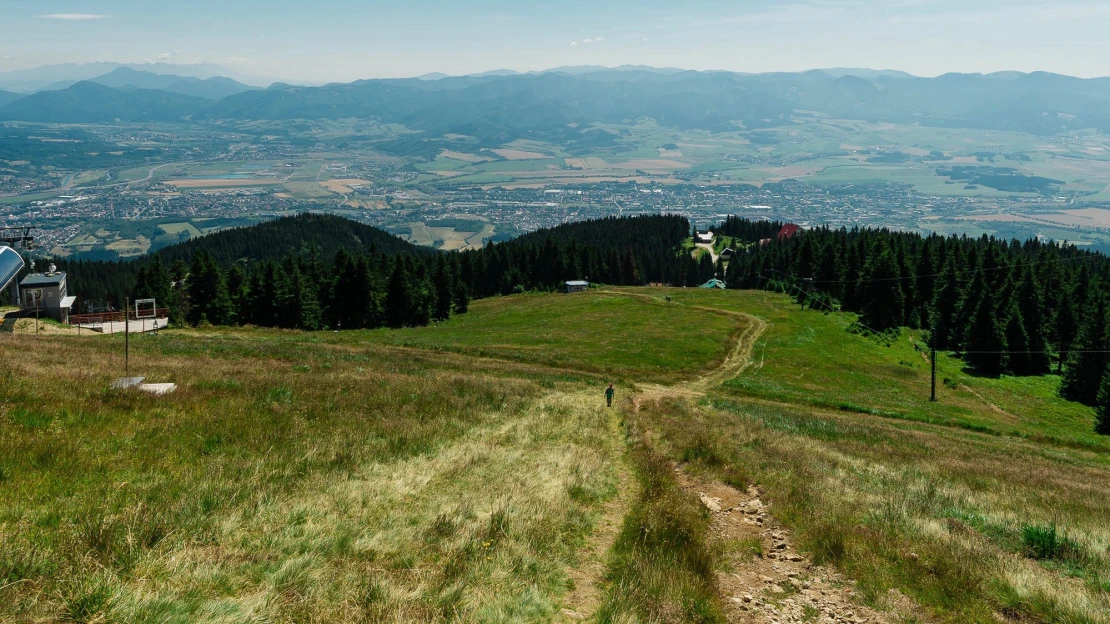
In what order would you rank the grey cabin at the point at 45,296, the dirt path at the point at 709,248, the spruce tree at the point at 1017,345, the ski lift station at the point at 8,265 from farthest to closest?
the dirt path at the point at 709,248
the spruce tree at the point at 1017,345
the grey cabin at the point at 45,296
the ski lift station at the point at 8,265

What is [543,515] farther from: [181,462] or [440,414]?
[440,414]

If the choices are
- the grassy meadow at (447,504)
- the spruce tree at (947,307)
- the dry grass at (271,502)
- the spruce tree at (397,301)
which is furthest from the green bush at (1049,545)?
the spruce tree at (397,301)

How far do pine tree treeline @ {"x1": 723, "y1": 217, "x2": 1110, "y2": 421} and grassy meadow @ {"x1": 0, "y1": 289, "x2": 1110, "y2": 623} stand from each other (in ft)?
150

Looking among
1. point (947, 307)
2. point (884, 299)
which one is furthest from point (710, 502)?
point (947, 307)

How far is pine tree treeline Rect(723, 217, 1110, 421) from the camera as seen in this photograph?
223 feet

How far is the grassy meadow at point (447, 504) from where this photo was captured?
Result: 318 inches

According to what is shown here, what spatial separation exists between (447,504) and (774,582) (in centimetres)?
662

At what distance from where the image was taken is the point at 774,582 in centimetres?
1085

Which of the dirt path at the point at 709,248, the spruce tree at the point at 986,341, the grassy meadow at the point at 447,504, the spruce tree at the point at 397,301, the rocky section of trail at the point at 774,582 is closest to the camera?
the grassy meadow at the point at 447,504

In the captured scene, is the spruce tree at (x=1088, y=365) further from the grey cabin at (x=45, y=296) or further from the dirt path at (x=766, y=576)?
the grey cabin at (x=45, y=296)

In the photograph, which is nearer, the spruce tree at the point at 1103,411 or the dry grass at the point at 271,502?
the dry grass at the point at 271,502

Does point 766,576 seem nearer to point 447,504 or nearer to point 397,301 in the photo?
point 447,504

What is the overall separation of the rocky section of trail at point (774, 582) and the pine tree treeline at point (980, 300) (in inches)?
2195

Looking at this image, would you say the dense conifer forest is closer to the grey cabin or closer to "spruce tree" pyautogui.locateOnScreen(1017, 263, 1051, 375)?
"spruce tree" pyautogui.locateOnScreen(1017, 263, 1051, 375)
